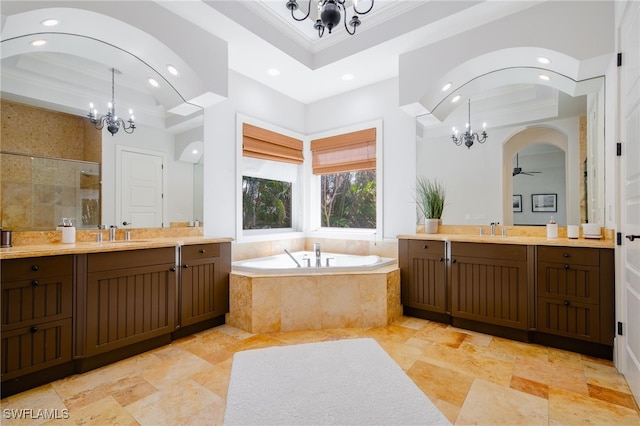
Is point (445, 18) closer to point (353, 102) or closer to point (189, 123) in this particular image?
point (353, 102)

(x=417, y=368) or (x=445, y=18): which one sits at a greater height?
(x=445, y=18)

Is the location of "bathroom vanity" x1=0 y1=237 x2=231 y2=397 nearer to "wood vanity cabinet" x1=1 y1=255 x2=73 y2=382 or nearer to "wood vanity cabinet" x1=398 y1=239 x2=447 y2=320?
"wood vanity cabinet" x1=1 y1=255 x2=73 y2=382

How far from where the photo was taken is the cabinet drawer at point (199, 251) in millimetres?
2857

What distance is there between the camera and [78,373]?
2225 millimetres

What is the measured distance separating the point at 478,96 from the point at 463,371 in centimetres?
263

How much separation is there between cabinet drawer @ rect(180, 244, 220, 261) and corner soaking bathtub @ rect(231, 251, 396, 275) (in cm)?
31

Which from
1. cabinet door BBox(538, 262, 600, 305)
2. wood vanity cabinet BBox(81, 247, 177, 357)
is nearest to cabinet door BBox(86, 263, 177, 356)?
wood vanity cabinet BBox(81, 247, 177, 357)

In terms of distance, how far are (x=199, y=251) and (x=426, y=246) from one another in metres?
2.19

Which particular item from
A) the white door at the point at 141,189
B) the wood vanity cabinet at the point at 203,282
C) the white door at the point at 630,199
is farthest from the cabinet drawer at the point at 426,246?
the white door at the point at 141,189

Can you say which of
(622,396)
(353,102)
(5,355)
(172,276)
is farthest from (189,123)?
(622,396)

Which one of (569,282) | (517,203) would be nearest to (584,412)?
(569,282)

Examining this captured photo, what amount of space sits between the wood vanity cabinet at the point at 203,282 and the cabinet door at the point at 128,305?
0.12m

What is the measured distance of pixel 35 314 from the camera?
2.02 metres

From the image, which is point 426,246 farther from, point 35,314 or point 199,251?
point 35,314
